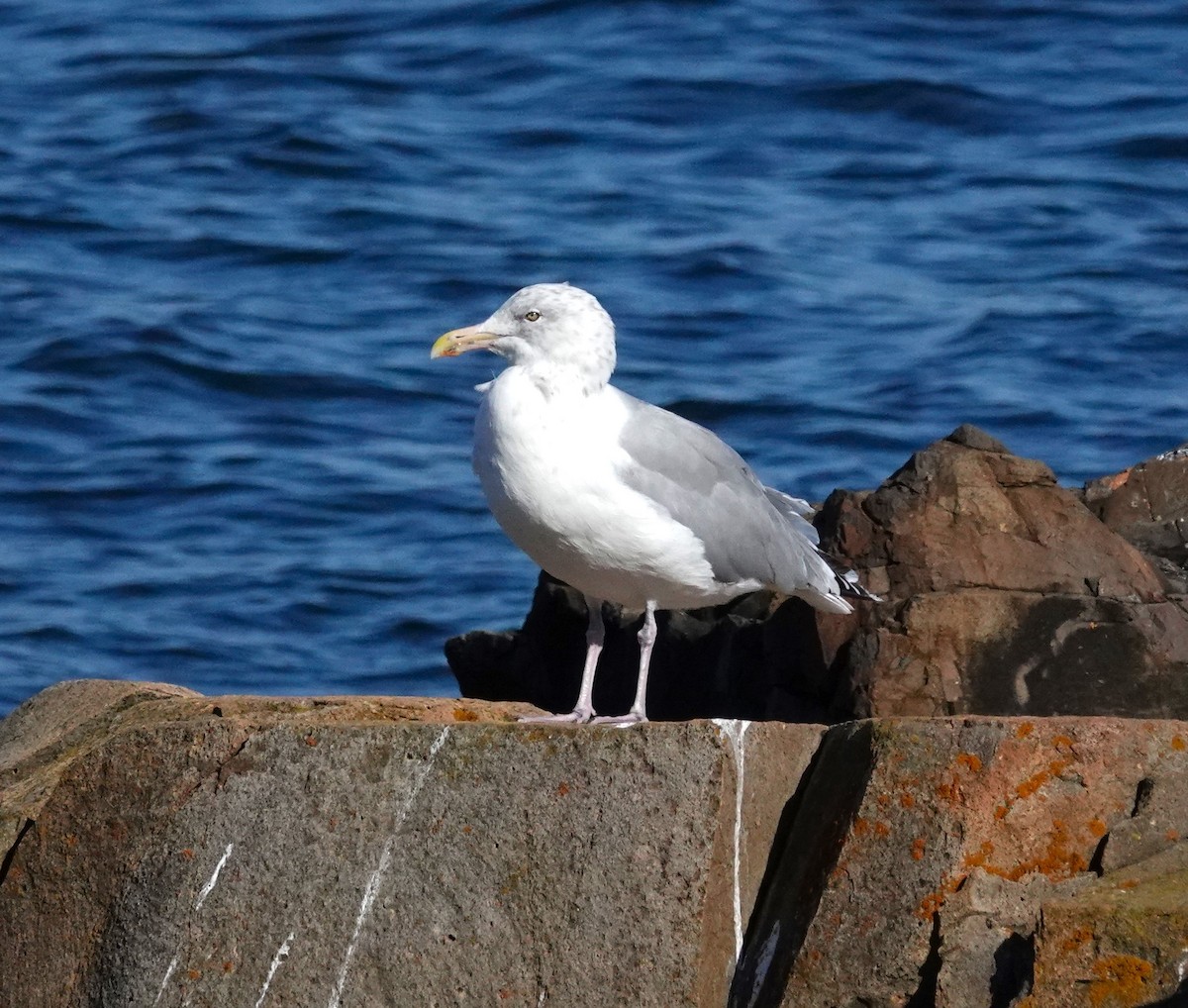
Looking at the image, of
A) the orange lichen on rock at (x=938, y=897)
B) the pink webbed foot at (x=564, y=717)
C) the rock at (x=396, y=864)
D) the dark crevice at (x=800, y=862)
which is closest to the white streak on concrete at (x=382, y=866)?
the rock at (x=396, y=864)

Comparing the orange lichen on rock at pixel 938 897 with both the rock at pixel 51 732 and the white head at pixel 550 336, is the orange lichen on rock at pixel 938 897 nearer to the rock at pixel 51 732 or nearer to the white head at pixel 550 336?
the white head at pixel 550 336

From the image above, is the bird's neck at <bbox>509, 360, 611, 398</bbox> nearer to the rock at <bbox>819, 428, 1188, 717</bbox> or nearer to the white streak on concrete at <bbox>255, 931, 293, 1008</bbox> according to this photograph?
the rock at <bbox>819, 428, 1188, 717</bbox>

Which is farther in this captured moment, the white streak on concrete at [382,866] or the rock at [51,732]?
the rock at [51,732]

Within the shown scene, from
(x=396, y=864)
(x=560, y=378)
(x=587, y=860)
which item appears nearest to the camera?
(x=587, y=860)

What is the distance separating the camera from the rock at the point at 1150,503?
814cm

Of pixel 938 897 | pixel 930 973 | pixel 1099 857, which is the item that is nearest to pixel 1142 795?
pixel 1099 857

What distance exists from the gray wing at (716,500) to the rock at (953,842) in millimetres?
1870

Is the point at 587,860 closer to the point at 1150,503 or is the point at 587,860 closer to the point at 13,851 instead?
the point at 13,851

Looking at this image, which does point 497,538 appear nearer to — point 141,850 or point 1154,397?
point 1154,397

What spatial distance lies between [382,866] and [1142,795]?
1.90 metres

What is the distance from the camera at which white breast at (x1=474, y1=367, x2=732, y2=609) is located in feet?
21.2

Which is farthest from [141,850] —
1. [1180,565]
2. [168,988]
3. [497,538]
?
[497,538]

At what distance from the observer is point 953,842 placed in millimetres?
4914

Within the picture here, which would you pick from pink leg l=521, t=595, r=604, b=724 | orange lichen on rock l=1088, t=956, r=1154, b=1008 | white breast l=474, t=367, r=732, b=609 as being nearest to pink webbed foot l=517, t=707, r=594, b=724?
pink leg l=521, t=595, r=604, b=724
